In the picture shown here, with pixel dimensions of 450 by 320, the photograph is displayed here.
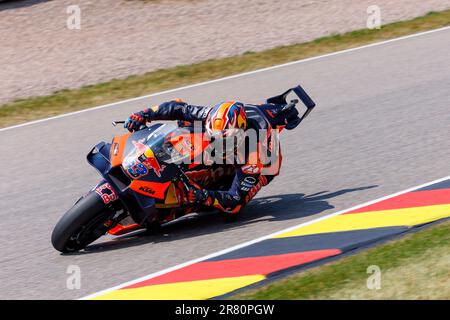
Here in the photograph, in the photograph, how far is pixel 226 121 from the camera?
7.53 meters

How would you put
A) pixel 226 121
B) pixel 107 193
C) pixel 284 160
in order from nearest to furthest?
pixel 107 193, pixel 226 121, pixel 284 160

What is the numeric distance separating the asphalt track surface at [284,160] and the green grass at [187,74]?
462mm

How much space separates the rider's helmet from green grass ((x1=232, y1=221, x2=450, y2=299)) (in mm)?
1492

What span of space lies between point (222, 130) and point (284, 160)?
243 cm

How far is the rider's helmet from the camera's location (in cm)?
754

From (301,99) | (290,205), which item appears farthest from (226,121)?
(290,205)

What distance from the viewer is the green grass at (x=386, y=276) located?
6.23m

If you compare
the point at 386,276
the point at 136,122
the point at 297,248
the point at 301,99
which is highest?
the point at 301,99

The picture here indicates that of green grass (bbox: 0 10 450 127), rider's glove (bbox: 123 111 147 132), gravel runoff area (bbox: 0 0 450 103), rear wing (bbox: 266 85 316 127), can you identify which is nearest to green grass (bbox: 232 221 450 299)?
rear wing (bbox: 266 85 316 127)

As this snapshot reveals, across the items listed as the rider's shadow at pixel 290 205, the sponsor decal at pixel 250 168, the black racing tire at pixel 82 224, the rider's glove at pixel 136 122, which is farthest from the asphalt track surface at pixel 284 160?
the rider's glove at pixel 136 122

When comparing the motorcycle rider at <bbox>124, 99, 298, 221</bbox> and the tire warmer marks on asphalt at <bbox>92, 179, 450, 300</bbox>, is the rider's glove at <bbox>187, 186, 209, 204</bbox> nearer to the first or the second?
the motorcycle rider at <bbox>124, 99, 298, 221</bbox>

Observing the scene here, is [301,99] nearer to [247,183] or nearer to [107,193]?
[247,183]

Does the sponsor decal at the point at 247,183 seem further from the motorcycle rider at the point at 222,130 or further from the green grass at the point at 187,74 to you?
the green grass at the point at 187,74
